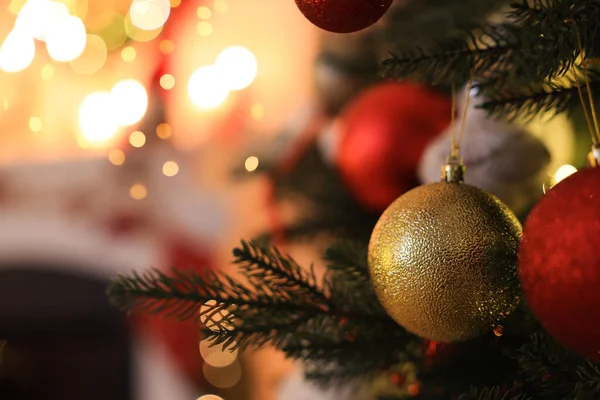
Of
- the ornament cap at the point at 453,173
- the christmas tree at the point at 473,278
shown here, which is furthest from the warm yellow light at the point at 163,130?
the ornament cap at the point at 453,173

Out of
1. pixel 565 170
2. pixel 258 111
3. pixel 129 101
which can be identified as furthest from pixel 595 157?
pixel 129 101

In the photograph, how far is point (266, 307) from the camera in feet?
1.37

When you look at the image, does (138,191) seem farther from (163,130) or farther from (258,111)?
(258,111)

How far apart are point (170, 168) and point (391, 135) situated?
0.65m

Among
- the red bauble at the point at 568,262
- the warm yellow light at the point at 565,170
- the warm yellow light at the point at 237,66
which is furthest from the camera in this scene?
the warm yellow light at the point at 237,66

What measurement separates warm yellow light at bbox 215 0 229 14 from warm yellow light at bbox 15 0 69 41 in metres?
0.27

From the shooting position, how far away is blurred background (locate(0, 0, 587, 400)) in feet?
3.57

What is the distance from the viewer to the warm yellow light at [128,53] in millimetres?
1133

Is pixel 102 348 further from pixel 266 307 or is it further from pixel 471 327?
pixel 471 327

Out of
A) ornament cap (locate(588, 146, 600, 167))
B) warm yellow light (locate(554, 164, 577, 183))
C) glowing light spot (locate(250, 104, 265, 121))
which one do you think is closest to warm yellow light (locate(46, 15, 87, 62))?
glowing light spot (locate(250, 104, 265, 121))

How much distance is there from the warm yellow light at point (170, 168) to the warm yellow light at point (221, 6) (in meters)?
0.28

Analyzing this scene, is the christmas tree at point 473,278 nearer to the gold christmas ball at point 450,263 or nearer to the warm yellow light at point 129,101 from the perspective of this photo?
the gold christmas ball at point 450,263

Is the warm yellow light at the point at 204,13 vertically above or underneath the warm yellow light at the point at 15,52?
underneath

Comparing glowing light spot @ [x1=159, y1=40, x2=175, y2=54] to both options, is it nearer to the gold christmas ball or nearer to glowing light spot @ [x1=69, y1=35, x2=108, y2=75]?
glowing light spot @ [x1=69, y1=35, x2=108, y2=75]
